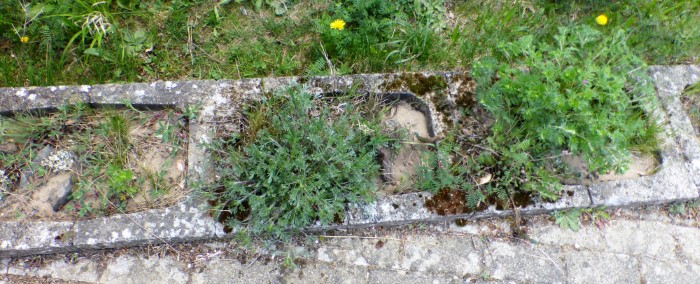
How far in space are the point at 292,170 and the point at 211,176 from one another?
47cm

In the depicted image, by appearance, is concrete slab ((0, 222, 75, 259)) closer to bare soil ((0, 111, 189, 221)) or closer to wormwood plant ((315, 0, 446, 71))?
bare soil ((0, 111, 189, 221))

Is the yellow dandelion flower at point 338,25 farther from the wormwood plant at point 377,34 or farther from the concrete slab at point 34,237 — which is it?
the concrete slab at point 34,237

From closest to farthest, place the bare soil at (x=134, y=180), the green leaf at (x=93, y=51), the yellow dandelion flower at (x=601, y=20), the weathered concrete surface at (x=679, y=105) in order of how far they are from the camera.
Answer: the bare soil at (x=134, y=180) → the weathered concrete surface at (x=679, y=105) → the green leaf at (x=93, y=51) → the yellow dandelion flower at (x=601, y=20)

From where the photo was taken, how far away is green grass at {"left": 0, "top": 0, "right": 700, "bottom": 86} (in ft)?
10.8

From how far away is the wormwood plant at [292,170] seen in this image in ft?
8.39

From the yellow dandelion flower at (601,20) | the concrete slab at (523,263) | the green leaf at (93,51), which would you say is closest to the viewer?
the concrete slab at (523,263)

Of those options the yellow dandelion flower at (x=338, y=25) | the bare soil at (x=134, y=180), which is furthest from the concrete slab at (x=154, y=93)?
the yellow dandelion flower at (x=338, y=25)

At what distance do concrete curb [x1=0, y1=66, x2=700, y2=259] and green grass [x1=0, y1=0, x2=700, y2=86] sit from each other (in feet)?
1.48

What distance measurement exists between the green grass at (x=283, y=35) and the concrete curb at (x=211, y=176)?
1.48 feet

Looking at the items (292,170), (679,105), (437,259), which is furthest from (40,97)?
(679,105)

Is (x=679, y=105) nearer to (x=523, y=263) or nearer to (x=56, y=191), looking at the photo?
(x=523, y=263)

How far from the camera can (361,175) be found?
2.70 m

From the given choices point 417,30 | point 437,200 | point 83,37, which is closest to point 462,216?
point 437,200

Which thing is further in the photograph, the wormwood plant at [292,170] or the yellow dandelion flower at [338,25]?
the yellow dandelion flower at [338,25]
